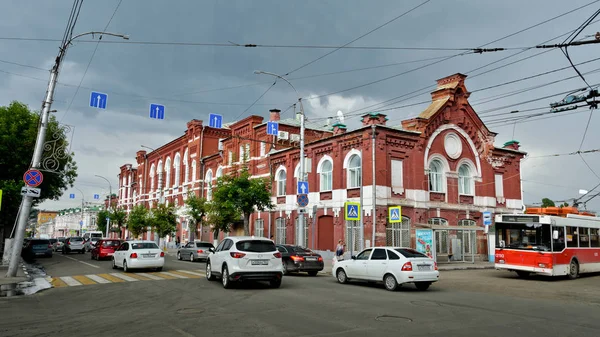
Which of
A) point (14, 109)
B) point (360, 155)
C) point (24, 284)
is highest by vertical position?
point (14, 109)

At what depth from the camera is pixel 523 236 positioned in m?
20.8

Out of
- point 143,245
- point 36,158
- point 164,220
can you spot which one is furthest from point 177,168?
point 36,158

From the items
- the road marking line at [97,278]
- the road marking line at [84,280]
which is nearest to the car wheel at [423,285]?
the road marking line at [97,278]

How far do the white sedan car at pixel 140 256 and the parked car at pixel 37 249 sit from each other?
15.8 m

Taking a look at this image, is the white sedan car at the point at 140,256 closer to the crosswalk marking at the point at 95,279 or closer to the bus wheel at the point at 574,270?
the crosswalk marking at the point at 95,279

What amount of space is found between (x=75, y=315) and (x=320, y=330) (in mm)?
5507

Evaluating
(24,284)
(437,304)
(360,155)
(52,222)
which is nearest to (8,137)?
(24,284)

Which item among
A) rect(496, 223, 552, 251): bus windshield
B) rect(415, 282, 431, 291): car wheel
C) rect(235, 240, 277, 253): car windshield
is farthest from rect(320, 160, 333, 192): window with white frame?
rect(235, 240, 277, 253): car windshield

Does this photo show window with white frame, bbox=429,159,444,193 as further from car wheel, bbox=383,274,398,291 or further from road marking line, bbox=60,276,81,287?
road marking line, bbox=60,276,81,287

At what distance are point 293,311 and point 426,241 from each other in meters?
18.6

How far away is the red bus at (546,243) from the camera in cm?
1998

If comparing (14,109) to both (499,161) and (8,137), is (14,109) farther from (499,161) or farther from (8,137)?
(499,161)

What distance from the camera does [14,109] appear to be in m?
31.7

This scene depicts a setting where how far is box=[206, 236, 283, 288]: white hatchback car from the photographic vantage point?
47.1 feet
